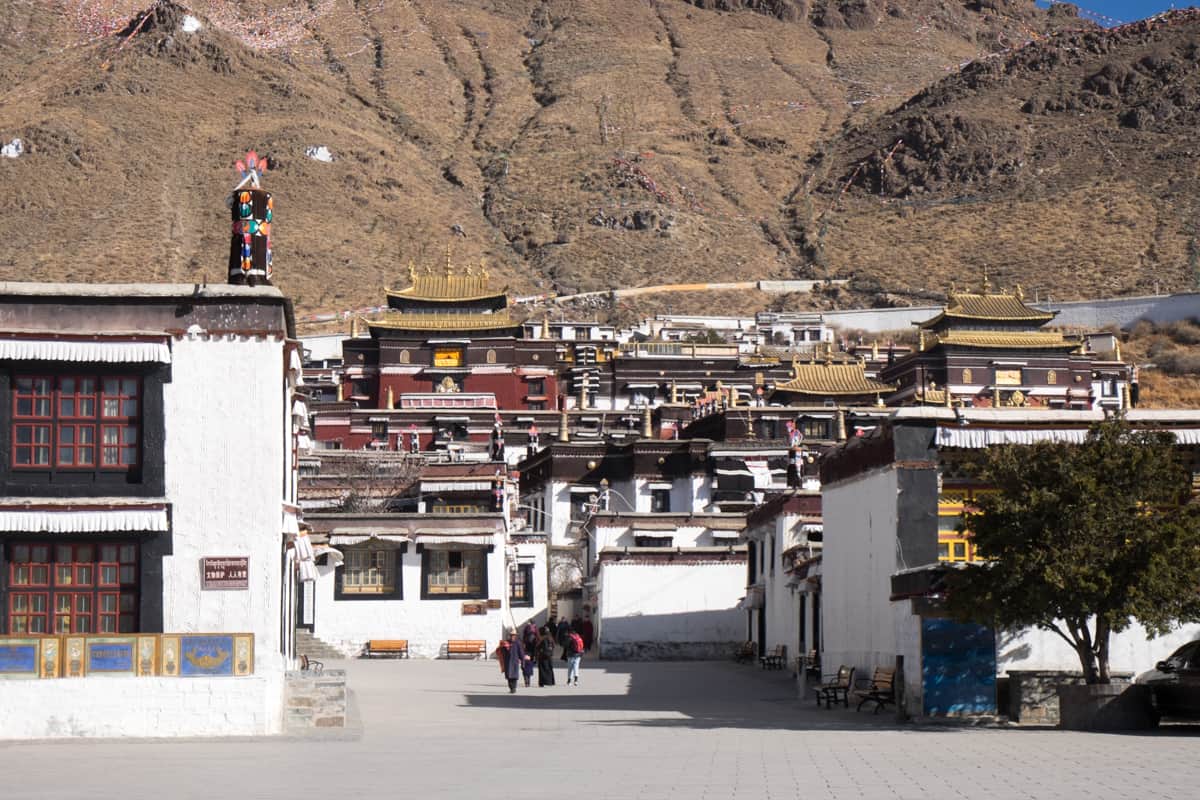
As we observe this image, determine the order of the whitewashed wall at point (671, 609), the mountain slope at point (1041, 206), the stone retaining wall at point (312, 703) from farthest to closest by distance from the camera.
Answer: the mountain slope at point (1041, 206), the whitewashed wall at point (671, 609), the stone retaining wall at point (312, 703)

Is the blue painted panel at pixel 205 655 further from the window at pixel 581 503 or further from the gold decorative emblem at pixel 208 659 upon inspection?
the window at pixel 581 503

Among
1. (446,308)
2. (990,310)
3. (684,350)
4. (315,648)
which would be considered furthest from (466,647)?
(990,310)

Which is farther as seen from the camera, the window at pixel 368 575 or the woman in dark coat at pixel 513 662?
the window at pixel 368 575

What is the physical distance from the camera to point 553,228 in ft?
576

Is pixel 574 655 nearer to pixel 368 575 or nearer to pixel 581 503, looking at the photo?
pixel 368 575

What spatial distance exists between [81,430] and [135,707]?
13.7 ft

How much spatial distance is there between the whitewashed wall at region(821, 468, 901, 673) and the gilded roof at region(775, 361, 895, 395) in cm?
5436

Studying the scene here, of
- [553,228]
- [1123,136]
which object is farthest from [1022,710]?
[1123,136]

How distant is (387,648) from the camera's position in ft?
174

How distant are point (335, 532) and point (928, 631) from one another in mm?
26339

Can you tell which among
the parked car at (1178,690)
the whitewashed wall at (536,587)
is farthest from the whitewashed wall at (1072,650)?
the whitewashed wall at (536,587)

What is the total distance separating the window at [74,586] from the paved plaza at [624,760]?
2.19 m

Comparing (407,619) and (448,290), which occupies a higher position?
(448,290)

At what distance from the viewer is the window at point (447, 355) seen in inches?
3976
